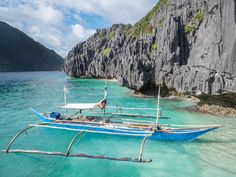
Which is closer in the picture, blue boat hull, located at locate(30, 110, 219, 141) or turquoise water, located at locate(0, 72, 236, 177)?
turquoise water, located at locate(0, 72, 236, 177)

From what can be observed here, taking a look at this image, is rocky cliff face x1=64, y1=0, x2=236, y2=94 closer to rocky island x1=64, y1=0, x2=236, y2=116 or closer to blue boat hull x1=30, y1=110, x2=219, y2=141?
rocky island x1=64, y1=0, x2=236, y2=116

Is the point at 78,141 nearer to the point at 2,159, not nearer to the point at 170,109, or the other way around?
the point at 2,159

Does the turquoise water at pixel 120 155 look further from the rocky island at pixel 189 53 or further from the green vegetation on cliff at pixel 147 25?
the green vegetation on cliff at pixel 147 25

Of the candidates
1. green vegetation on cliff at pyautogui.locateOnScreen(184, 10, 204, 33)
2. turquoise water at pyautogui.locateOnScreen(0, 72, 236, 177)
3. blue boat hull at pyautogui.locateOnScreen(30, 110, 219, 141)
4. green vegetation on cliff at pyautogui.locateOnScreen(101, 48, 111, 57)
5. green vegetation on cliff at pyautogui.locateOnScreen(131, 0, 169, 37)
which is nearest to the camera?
turquoise water at pyautogui.locateOnScreen(0, 72, 236, 177)

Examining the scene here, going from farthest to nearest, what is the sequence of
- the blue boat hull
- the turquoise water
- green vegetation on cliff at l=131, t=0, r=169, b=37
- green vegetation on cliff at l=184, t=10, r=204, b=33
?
1. green vegetation on cliff at l=131, t=0, r=169, b=37
2. green vegetation on cliff at l=184, t=10, r=204, b=33
3. the blue boat hull
4. the turquoise water

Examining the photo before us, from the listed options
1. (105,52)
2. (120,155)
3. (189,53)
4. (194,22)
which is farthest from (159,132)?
(105,52)

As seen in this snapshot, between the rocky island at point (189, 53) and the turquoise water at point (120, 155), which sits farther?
the rocky island at point (189, 53)

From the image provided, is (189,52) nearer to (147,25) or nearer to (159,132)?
(159,132)

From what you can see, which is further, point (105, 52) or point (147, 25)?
point (105, 52)

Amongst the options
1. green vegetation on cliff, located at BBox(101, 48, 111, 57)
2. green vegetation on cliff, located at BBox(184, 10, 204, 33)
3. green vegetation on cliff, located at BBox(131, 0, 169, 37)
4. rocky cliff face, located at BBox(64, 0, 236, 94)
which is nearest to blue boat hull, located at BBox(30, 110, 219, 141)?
rocky cliff face, located at BBox(64, 0, 236, 94)

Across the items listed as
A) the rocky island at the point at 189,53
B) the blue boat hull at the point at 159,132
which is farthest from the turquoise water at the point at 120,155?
the rocky island at the point at 189,53

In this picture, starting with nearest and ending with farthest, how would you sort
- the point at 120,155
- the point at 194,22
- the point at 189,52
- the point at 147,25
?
the point at 120,155
the point at 189,52
the point at 194,22
the point at 147,25

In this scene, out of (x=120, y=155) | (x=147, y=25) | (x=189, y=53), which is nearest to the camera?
(x=120, y=155)

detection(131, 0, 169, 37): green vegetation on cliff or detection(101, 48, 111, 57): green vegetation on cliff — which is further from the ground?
detection(131, 0, 169, 37): green vegetation on cliff
